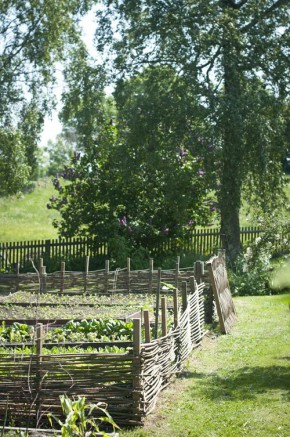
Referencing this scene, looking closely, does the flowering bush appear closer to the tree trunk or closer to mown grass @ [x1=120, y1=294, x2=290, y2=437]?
the tree trunk

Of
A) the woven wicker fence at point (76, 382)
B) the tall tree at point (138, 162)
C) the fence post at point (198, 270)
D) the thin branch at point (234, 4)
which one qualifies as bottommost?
the woven wicker fence at point (76, 382)

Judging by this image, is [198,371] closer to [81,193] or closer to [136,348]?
[136,348]

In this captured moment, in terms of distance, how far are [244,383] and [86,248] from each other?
15.1m

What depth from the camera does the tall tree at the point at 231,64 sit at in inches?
795

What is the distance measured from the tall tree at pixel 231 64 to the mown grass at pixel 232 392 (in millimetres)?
7663

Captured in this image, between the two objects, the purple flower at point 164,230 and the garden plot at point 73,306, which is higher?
the purple flower at point 164,230

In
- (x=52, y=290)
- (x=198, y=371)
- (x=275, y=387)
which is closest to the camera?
(x=275, y=387)

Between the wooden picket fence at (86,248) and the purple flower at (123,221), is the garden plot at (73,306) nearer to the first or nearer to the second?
the wooden picket fence at (86,248)

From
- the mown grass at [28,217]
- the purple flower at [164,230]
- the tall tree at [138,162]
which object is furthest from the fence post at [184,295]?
the mown grass at [28,217]

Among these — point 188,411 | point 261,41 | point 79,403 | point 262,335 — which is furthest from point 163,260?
point 79,403

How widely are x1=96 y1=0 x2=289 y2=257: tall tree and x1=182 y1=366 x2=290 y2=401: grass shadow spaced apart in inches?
407

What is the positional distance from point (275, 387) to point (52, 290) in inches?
319

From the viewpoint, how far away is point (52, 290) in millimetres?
16719

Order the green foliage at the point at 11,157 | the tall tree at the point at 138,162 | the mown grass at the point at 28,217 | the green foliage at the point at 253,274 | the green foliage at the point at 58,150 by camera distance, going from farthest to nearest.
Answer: the green foliage at the point at 58,150 → the mown grass at the point at 28,217 → the green foliage at the point at 11,157 → the tall tree at the point at 138,162 → the green foliage at the point at 253,274
